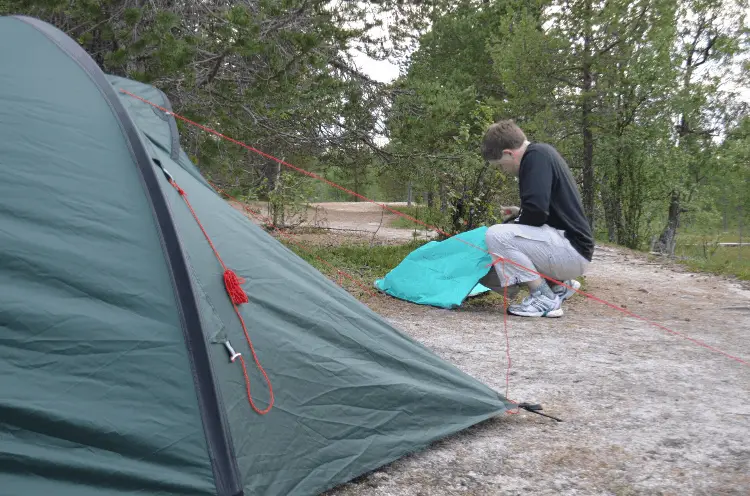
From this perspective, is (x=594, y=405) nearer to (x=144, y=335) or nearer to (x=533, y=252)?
(x=533, y=252)

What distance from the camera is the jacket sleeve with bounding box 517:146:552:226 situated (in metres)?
4.08

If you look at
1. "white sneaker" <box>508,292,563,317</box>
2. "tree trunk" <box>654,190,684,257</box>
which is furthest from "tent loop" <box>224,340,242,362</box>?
"tree trunk" <box>654,190,684,257</box>

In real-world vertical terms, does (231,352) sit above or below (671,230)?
above

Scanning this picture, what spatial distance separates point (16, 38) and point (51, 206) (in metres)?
0.73

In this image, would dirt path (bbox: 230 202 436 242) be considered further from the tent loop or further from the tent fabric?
the tent loop

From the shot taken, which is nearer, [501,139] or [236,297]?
[236,297]

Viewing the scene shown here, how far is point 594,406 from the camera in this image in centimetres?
281

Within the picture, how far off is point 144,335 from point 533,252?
10.3 feet

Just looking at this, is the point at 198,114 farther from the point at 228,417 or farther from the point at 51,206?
the point at 228,417

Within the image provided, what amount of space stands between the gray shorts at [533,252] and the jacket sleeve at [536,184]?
153mm

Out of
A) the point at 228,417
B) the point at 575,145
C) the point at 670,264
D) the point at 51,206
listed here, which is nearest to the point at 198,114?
the point at 51,206

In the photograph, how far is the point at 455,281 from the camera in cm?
495

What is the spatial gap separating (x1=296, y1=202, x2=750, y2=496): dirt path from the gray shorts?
0.41 meters

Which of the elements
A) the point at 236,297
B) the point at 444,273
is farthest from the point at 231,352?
the point at 444,273
